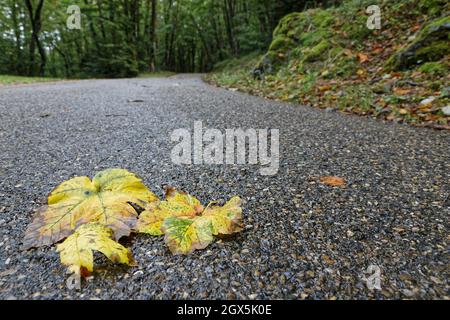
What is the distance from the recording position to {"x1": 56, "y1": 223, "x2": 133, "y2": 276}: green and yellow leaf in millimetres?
893

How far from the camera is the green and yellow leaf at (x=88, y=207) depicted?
41.6 inches

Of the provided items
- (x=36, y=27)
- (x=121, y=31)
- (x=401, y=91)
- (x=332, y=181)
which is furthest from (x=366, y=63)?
(x=36, y=27)

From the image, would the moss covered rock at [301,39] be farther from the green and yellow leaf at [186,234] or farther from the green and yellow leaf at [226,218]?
the green and yellow leaf at [186,234]

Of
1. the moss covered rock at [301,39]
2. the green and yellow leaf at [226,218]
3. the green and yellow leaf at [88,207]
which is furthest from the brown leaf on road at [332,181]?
the moss covered rock at [301,39]

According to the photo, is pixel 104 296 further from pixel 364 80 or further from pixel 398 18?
pixel 398 18

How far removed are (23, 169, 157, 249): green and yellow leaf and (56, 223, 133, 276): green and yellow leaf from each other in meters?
0.07

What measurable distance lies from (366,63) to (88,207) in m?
4.88

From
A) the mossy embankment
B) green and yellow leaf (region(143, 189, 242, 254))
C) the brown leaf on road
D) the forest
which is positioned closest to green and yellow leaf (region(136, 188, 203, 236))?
green and yellow leaf (region(143, 189, 242, 254))

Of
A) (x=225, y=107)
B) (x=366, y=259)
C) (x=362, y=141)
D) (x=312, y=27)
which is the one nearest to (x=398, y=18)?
(x=312, y=27)

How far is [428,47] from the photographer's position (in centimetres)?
397

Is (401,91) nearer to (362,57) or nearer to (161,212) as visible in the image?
(362,57)

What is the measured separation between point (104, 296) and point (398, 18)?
6475mm

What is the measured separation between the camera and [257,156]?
2.03m
